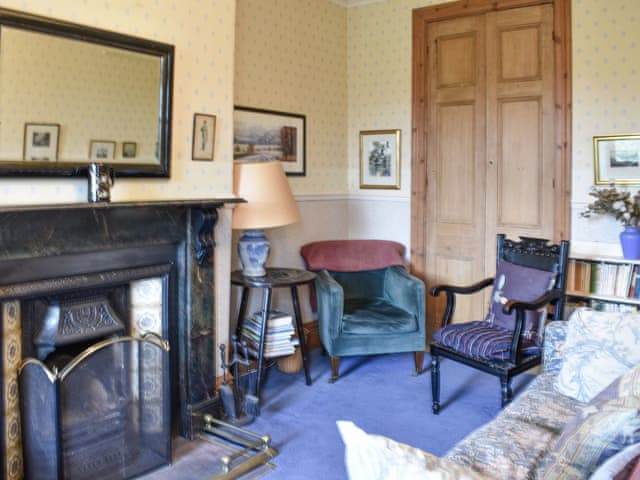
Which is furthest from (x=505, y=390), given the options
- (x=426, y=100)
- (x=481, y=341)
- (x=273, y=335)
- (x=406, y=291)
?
(x=426, y=100)

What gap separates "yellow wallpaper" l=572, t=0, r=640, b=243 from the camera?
151 inches

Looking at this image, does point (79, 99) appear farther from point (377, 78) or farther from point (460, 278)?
point (460, 278)

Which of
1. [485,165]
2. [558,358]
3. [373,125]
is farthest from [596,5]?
[558,358]

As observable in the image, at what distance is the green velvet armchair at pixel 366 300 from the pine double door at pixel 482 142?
0.43 meters

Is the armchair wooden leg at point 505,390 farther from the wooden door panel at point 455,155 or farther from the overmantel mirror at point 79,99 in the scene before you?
the overmantel mirror at point 79,99

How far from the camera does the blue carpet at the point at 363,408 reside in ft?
9.94

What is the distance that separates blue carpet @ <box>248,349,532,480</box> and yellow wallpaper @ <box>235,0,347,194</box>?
1.43m

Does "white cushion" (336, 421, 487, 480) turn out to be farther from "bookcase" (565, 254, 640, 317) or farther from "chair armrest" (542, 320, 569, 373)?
"bookcase" (565, 254, 640, 317)

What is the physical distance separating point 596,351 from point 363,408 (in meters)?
1.55

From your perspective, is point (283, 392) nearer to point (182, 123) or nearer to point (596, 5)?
point (182, 123)

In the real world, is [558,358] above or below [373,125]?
below

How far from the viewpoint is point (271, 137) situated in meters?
4.35

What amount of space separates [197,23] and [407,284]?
2.13m

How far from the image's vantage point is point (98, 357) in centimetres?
269
